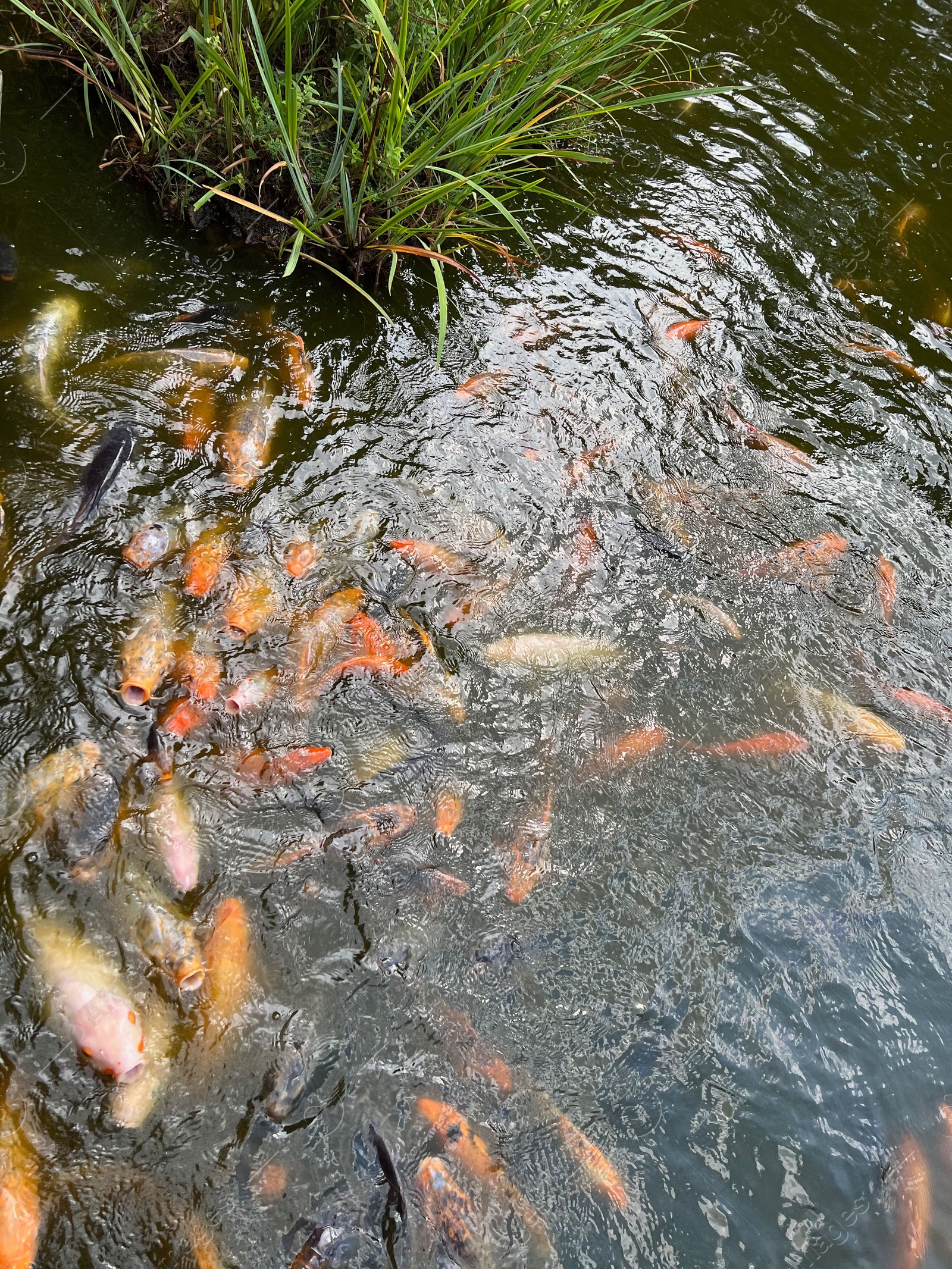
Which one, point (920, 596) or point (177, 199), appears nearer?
point (920, 596)

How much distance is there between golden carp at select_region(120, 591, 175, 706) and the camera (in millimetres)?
2576

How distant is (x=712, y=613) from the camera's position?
3.33 metres

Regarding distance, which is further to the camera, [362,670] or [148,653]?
[362,670]

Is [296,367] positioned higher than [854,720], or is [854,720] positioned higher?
[854,720]

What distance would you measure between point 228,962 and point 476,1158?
79 centimetres

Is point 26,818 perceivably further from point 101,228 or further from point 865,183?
point 865,183

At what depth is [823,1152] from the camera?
7.45 ft

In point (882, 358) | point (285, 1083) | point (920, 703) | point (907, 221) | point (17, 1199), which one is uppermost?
point (907, 221)

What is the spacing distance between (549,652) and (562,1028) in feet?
4.11

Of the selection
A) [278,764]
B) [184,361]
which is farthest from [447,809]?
[184,361]

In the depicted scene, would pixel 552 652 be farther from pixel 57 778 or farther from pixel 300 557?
pixel 57 778

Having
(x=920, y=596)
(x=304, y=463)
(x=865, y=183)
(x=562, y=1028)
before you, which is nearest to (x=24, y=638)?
(x=304, y=463)

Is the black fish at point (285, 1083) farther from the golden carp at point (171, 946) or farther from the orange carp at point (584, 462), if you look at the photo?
the orange carp at point (584, 462)

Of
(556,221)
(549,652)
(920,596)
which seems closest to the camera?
(549,652)
